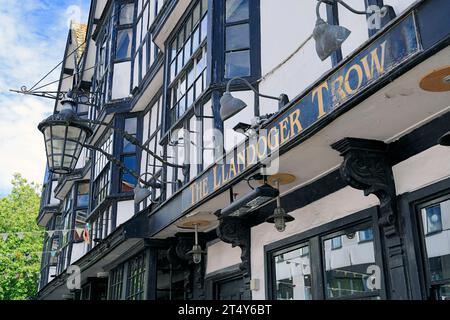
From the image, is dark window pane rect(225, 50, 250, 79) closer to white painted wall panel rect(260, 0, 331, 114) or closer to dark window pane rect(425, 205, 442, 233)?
white painted wall panel rect(260, 0, 331, 114)

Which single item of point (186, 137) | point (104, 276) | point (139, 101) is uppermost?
point (139, 101)

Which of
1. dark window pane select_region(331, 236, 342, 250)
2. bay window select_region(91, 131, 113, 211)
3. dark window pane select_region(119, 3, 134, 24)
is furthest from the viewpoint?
dark window pane select_region(119, 3, 134, 24)

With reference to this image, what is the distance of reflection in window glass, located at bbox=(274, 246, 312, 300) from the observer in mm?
6555

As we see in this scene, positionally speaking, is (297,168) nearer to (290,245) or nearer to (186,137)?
(290,245)

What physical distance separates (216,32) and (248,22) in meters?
0.57

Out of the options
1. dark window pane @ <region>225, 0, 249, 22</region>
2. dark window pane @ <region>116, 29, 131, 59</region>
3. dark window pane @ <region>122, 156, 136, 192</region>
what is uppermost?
dark window pane @ <region>116, 29, 131, 59</region>

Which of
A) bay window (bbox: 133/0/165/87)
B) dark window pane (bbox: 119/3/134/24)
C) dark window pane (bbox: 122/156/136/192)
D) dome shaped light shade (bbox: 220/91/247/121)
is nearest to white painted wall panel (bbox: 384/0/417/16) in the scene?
dome shaped light shade (bbox: 220/91/247/121)

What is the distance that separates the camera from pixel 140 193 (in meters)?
10.0

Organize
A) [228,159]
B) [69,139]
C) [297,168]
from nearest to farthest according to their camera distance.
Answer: [297,168] < [228,159] < [69,139]

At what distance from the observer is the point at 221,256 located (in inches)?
343

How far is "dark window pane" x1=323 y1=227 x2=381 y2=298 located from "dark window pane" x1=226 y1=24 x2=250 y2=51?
3.41 metres

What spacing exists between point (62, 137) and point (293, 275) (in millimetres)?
3691
